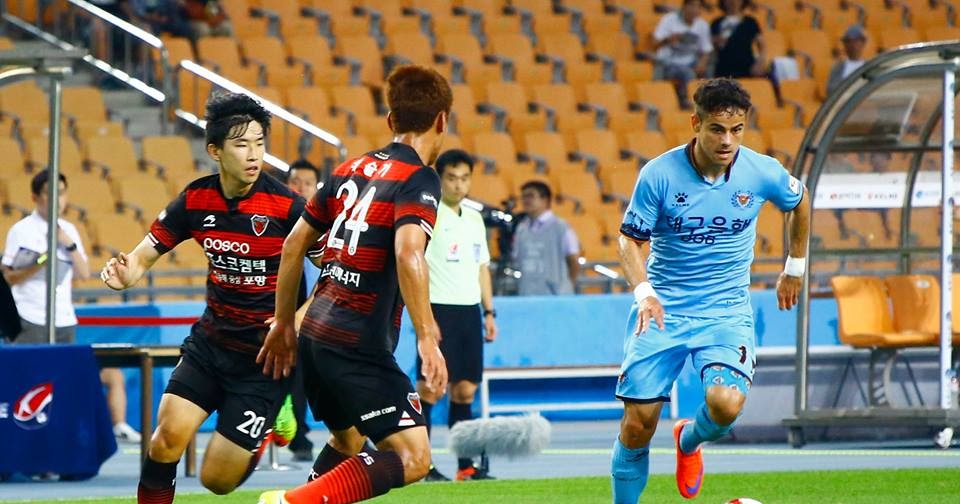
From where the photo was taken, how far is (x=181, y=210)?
8.03 metres

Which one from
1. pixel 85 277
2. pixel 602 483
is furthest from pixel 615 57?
pixel 602 483

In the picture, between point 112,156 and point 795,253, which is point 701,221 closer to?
point 795,253

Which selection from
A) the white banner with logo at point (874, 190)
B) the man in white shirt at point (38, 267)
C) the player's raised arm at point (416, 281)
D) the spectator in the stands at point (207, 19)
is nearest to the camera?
the player's raised arm at point (416, 281)

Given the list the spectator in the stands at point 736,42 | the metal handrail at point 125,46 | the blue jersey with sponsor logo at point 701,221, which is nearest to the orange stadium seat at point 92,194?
the metal handrail at point 125,46

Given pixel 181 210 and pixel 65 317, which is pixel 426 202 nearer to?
pixel 181 210

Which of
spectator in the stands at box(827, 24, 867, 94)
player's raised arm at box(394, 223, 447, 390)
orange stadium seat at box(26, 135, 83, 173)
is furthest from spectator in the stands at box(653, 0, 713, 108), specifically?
player's raised arm at box(394, 223, 447, 390)

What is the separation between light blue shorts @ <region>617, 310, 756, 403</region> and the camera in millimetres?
8266

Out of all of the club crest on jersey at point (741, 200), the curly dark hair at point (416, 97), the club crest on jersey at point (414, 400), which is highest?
the curly dark hair at point (416, 97)

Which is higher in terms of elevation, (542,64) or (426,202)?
(542,64)

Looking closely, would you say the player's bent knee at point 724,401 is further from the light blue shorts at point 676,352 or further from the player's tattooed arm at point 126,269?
the player's tattooed arm at point 126,269

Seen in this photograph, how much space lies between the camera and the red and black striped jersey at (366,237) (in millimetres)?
6691

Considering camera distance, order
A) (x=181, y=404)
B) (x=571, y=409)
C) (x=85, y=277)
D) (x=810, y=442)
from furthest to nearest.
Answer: (x=571, y=409) → (x=810, y=442) → (x=85, y=277) → (x=181, y=404)

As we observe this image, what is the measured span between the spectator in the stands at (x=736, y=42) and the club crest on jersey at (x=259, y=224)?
49.7ft

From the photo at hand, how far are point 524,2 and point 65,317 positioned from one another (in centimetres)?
1204
